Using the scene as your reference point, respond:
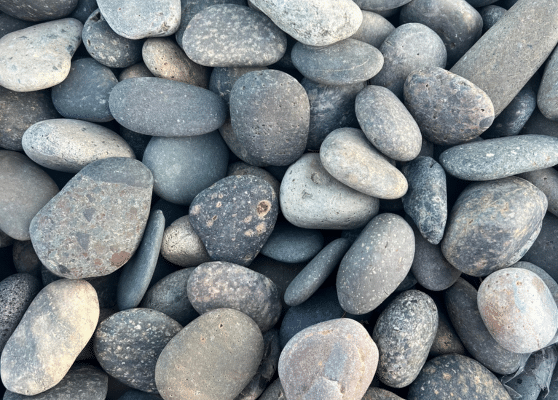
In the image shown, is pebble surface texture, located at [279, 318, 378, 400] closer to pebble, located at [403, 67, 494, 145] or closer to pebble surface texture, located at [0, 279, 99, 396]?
pebble surface texture, located at [0, 279, 99, 396]

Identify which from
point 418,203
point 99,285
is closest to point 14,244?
point 99,285

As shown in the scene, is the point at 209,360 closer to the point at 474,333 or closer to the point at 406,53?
the point at 474,333

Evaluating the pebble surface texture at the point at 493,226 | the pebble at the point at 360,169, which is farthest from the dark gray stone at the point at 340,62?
the pebble surface texture at the point at 493,226

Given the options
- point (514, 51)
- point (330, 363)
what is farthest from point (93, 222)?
point (514, 51)

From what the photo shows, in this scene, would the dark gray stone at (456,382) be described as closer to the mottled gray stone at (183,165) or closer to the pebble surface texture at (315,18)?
the mottled gray stone at (183,165)

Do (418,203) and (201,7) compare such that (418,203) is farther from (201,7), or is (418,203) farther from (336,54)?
(201,7)

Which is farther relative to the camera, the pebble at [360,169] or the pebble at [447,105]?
the pebble at [447,105]

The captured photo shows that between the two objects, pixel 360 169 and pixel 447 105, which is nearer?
pixel 360 169
